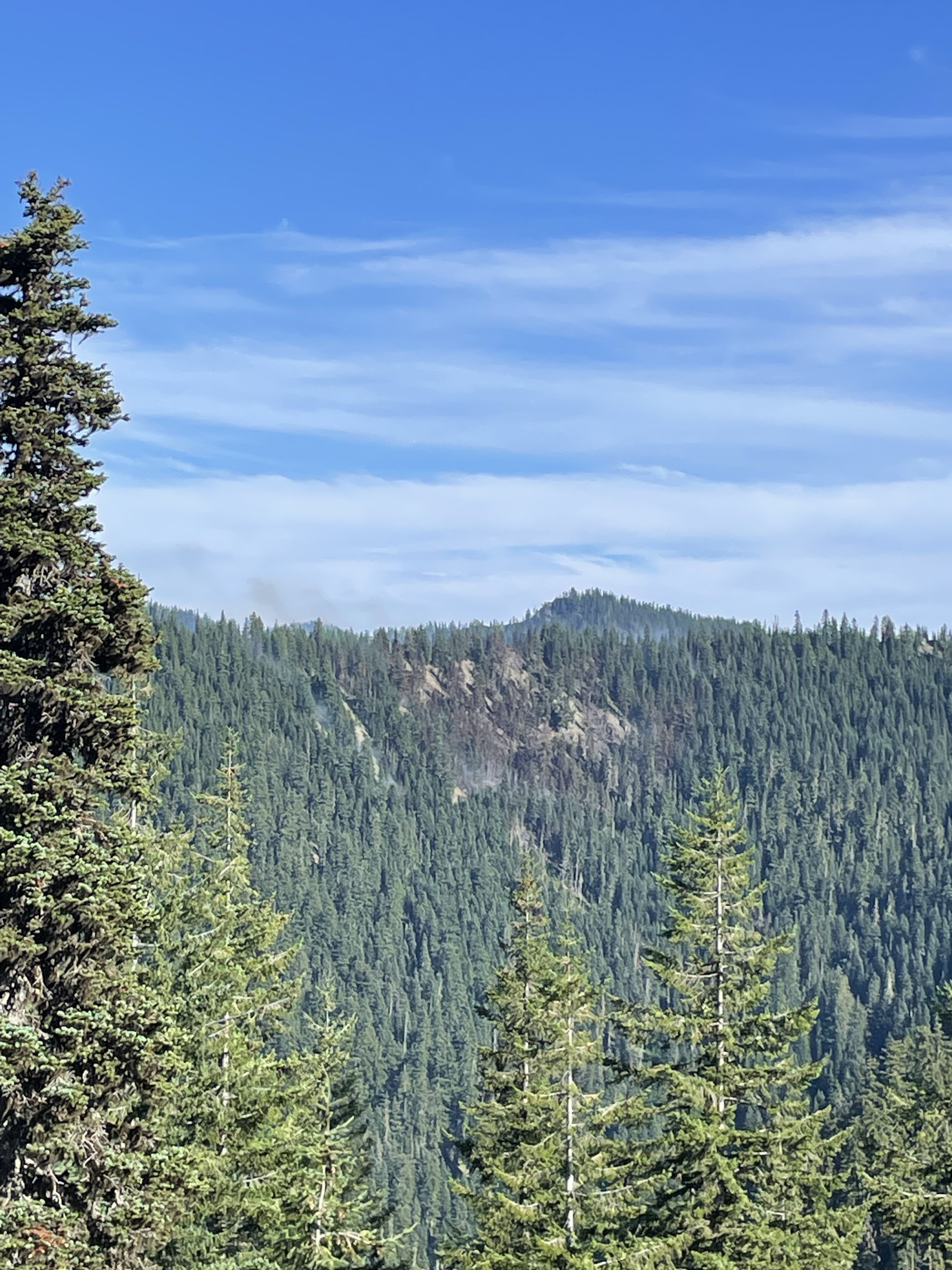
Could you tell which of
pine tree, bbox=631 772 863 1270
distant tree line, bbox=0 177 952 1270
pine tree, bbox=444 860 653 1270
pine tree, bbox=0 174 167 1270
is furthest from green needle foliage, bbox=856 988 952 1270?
pine tree, bbox=0 174 167 1270

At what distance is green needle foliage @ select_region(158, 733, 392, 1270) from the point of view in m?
24.4

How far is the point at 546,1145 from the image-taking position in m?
26.5

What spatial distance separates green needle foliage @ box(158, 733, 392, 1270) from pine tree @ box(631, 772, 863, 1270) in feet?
20.8

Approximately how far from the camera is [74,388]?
1556cm

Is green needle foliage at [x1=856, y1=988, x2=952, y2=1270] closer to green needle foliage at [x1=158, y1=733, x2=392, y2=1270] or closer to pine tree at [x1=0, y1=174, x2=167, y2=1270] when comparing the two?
green needle foliage at [x1=158, y1=733, x2=392, y2=1270]

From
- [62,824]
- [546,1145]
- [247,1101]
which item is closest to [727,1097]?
[546,1145]

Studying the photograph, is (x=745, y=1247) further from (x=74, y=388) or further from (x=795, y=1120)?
(x=74, y=388)

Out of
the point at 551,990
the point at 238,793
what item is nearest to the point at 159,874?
the point at 238,793

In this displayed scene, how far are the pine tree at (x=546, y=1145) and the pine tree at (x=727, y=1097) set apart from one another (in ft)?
4.81

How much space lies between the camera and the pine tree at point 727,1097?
76.8 ft

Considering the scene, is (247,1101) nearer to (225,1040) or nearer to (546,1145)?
(225,1040)

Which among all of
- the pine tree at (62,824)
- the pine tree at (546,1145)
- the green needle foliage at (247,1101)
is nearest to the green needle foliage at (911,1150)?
the pine tree at (546,1145)

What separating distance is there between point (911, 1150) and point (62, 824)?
29265mm

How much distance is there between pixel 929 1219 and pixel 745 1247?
514cm
